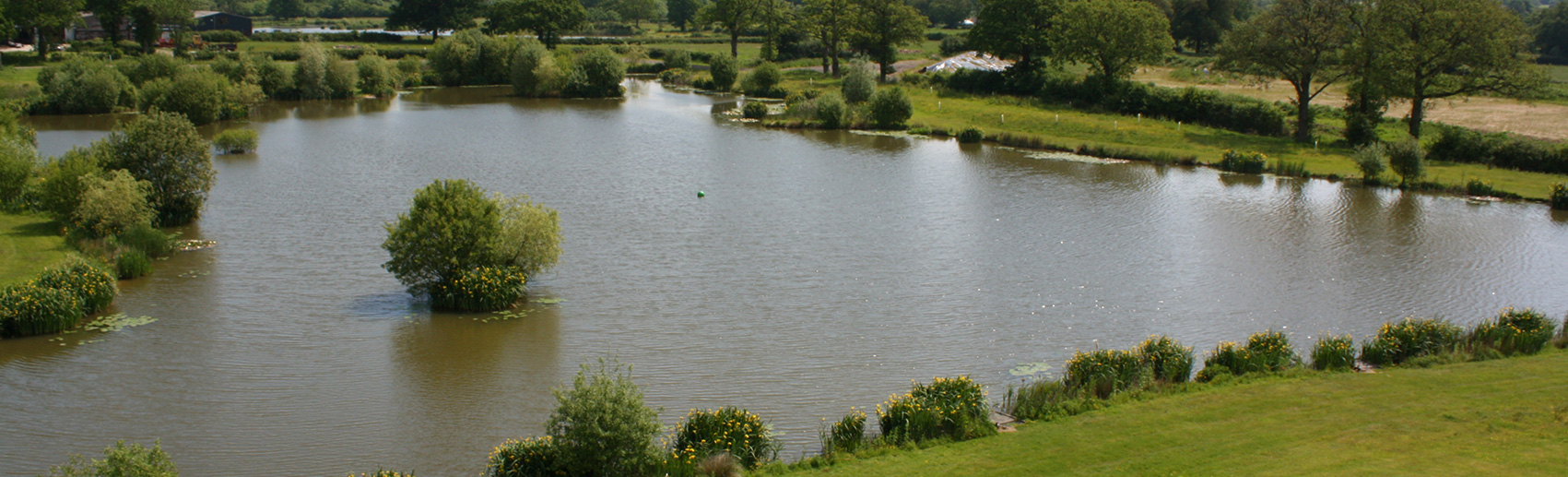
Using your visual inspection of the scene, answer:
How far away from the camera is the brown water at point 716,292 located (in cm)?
1805

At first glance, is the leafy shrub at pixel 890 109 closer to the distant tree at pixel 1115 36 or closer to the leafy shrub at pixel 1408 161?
the distant tree at pixel 1115 36

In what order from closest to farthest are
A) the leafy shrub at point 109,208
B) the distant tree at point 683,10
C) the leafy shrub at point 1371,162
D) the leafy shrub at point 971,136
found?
the leafy shrub at point 109,208 < the leafy shrub at point 1371,162 < the leafy shrub at point 971,136 < the distant tree at point 683,10

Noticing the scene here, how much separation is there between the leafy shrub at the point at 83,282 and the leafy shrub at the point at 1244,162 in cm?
4089

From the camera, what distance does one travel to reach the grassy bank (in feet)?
45.5

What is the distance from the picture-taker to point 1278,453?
1432 cm

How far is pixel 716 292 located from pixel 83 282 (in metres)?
13.7

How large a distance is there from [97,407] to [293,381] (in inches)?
120

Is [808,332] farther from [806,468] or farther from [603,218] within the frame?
[603,218]

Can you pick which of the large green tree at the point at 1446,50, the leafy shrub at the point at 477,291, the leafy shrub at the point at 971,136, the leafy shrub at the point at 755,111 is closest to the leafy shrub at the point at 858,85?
the leafy shrub at the point at 755,111

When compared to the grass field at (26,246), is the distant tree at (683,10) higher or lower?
higher

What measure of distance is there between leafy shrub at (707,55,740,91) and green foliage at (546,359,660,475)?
6746cm

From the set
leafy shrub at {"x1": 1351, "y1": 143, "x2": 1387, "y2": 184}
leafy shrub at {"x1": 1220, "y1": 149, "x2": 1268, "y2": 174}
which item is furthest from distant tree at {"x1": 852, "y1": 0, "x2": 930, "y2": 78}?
leafy shrub at {"x1": 1351, "y1": 143, "x2": 1387, "y2": 184}

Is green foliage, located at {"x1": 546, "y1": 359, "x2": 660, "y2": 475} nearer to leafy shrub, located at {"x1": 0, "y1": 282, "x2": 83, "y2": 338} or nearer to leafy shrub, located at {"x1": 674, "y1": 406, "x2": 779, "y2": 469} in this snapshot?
leafy shrub, located at {"x1": 674, "y1": 406, "x2": 779, "y2": 469}

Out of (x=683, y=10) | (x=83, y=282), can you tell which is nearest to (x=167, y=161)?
(x=83, y=282)
